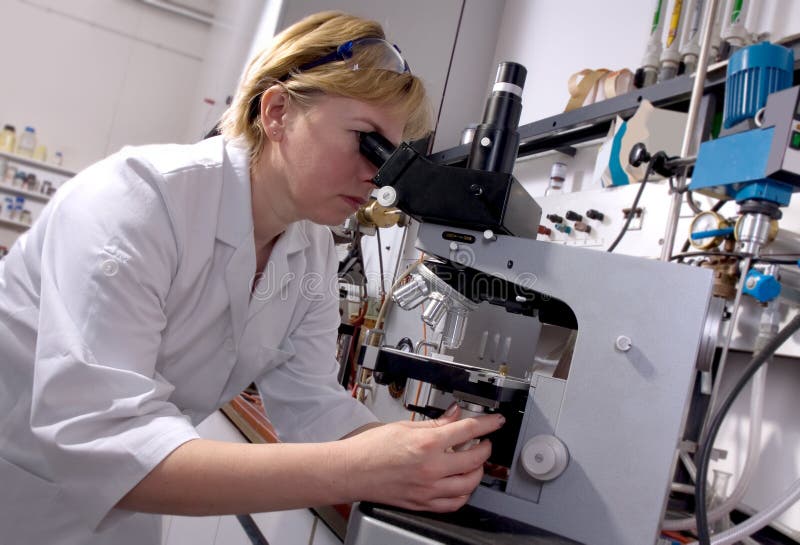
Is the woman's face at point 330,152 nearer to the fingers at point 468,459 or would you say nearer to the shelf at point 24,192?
the fingers at point 468,459

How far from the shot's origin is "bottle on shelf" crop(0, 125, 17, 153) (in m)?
4.54

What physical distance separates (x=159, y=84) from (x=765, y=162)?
5318 millimetres

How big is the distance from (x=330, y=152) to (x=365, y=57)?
0.17 meters

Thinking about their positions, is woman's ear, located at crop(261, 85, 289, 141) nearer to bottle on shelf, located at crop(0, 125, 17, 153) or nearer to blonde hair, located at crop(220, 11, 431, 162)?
blonde hair, located at crop(220, 11, 431, 162)

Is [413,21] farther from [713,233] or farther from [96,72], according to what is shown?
[96,72]

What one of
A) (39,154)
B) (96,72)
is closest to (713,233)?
(39,154)

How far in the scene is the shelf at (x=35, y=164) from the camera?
4.51 metres

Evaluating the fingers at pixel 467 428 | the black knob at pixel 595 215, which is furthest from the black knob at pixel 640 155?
the fingers at pixel 467 428

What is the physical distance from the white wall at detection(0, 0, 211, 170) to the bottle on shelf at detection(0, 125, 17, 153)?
0.20 meters

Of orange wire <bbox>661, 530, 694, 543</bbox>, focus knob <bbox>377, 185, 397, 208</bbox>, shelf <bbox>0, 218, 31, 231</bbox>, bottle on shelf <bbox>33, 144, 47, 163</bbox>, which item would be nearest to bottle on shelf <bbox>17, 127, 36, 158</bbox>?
bottle on shelf <bbox>33, 144, 47, 163</bbox>

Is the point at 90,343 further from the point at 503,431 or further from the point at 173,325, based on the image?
the point at 503,431

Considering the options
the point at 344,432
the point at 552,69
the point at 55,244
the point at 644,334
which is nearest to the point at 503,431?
the point at 644,334

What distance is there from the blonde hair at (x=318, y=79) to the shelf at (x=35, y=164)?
447 cm

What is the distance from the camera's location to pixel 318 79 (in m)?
0.85
